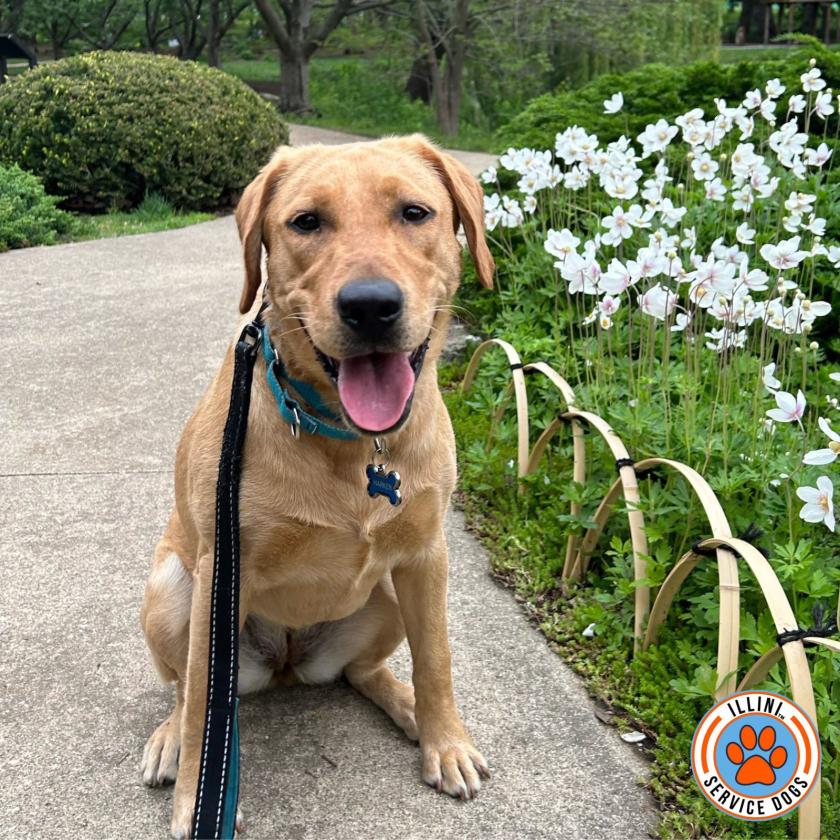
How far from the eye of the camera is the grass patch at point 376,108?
2044 cm

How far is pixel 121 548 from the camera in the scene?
13.4 feet

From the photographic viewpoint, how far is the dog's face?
91.4 inches

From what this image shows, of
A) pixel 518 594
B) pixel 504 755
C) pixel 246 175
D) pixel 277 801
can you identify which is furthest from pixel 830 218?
pixel 246 175

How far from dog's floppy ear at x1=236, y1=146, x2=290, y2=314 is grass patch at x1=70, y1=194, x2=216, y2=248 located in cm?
793

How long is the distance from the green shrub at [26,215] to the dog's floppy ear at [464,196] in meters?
7.60

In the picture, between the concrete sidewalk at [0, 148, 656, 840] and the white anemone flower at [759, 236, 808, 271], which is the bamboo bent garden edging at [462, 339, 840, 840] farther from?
the white anemone flower at [759, 236, 808, 271]

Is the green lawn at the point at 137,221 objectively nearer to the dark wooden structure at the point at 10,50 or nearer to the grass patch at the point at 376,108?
the dark wooden structure at the point at 10,50

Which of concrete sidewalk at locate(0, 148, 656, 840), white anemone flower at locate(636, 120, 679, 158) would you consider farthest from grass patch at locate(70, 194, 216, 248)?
white anemone flower at locate(636, 120, 679, 158)

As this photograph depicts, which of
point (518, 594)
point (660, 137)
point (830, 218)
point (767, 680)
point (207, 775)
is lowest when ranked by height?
point (518, 594)

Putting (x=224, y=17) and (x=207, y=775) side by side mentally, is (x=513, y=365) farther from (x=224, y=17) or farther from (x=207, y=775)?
(x=224, y=17)

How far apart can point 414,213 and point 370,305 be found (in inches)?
17.9

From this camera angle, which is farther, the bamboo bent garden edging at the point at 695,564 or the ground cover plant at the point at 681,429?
the ground cover plant at the point at 681,429

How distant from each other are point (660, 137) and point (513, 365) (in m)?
1.42

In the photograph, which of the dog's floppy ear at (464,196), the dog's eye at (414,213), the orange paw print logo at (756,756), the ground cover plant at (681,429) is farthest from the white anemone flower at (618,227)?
the orange paw print logo at (756,756)
